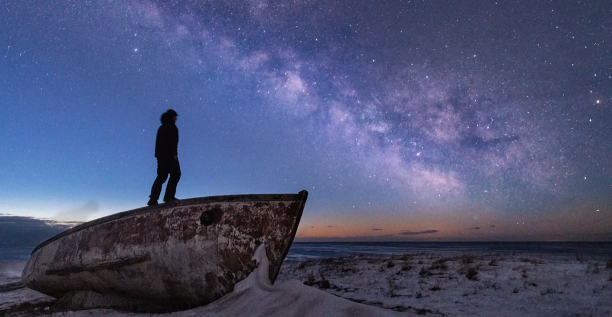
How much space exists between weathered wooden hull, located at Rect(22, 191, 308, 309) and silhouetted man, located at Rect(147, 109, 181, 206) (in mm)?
556

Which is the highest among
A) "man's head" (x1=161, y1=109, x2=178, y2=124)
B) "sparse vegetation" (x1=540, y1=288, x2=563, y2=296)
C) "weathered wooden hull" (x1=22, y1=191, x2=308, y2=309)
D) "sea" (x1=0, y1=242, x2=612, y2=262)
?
"man's head" (x1=161, y1=109, x2=178, y2=124)

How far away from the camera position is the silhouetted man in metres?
5.18

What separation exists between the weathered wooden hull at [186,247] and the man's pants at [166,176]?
54 cm

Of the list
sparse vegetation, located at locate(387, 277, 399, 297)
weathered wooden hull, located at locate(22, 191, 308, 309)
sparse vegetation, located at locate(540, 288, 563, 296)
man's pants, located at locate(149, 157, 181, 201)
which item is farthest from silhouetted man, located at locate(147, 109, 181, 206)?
sparse vegetation, located at locate(540, 288, 563, 296)

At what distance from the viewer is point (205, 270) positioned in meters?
3.96

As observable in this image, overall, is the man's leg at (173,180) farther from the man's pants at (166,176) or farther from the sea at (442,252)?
the sea at (442,252)

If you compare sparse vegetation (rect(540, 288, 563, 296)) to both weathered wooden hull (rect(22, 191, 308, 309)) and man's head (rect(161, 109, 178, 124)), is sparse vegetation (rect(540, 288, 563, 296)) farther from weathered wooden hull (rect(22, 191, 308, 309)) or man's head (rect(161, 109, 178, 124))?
man's head (rect(161, 109, 178, 124))

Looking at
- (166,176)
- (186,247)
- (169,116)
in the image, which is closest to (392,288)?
(186,247)

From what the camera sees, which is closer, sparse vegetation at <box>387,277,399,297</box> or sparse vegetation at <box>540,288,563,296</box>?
sparse vegetation at <box>540,288,563,296</box>

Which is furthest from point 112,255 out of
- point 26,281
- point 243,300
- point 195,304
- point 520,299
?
point 520,299

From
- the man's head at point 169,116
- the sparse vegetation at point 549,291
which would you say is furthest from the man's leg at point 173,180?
the sparse vegetation at point 549,291

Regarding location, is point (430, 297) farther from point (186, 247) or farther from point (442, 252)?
point (442, 252)

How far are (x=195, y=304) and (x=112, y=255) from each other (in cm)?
166

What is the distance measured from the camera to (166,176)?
5.29 m
